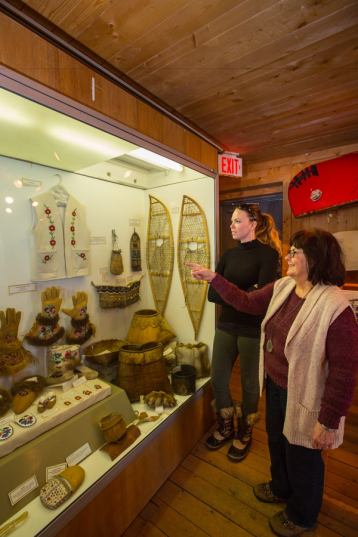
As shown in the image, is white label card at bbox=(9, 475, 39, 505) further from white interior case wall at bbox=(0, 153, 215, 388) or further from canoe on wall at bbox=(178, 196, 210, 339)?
canoe on wall at bbox=(178, 196, 210, 339)

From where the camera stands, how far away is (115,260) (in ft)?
7.30

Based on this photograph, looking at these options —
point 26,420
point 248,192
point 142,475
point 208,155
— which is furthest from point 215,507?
point 248,192

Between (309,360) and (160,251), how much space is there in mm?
1758

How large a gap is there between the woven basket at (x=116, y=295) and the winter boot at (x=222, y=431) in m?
1.12

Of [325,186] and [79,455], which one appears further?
[325,186]

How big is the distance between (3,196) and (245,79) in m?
1.54

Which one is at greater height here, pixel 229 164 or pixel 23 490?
pixel 229 164

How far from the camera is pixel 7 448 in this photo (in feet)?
3.83

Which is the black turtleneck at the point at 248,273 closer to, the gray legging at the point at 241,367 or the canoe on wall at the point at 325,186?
the gray legging at the point at 241,367

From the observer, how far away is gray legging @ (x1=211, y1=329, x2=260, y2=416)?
172 centimetres

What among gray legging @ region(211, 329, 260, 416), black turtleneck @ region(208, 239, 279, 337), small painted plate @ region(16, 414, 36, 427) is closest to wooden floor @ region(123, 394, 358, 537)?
gray legging @ region(211, 329, 260, 416)

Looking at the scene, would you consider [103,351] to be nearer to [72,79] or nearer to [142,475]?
[142,475]

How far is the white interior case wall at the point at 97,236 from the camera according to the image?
5.31 feet

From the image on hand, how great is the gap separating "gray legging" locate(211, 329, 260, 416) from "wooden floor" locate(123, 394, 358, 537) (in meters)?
0.35
